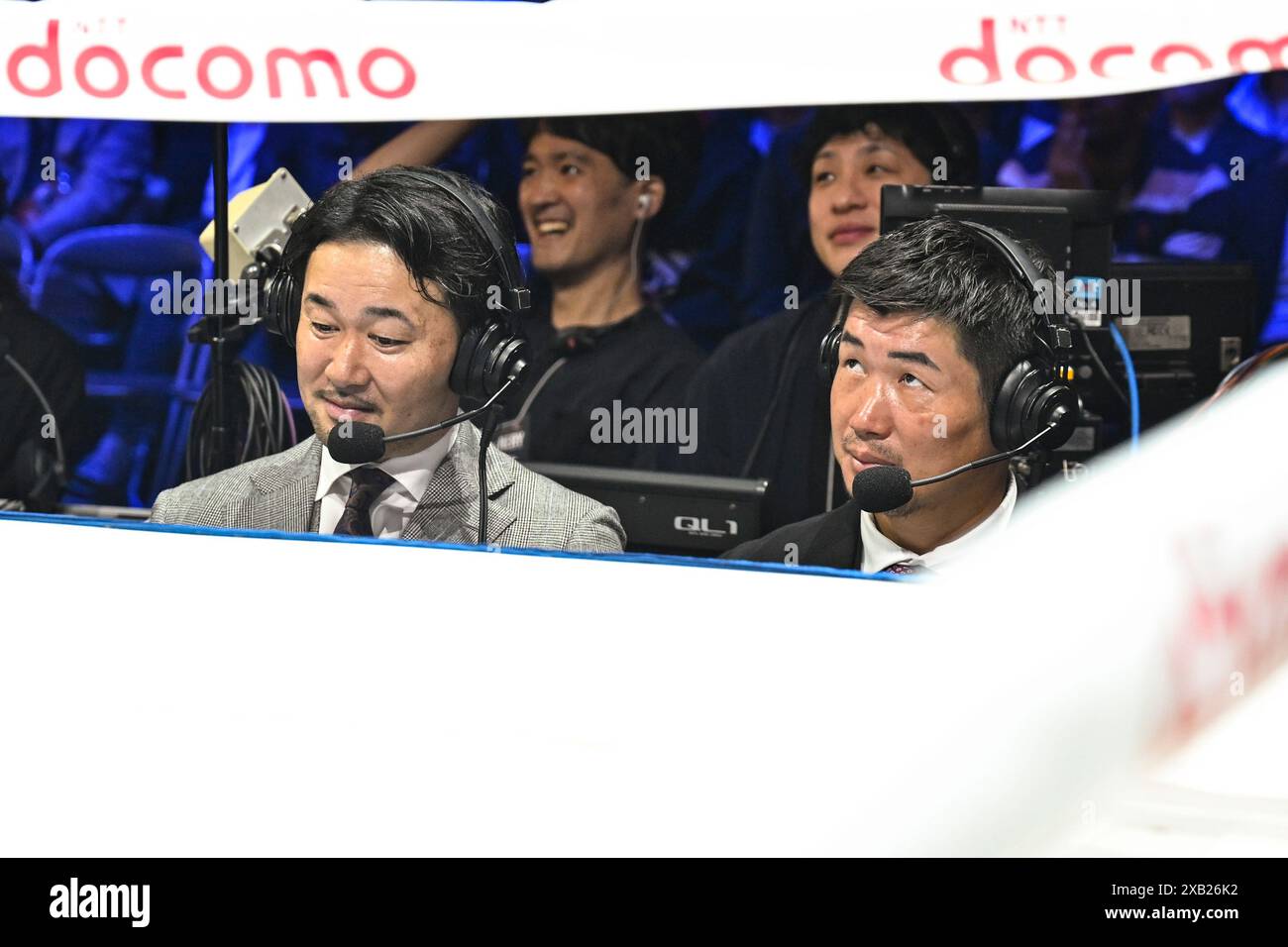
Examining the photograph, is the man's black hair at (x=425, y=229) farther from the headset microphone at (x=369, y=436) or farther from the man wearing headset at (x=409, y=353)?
the headset microphone at (x=369, y=436)

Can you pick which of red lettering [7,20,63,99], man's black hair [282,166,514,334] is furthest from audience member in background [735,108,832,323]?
red lettering [7,20,63,99]

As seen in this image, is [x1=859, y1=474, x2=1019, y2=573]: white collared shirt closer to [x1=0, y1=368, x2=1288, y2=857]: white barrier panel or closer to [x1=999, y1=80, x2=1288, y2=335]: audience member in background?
[x1=999, y1=80, x2=1288, y2=335]: audience member in background

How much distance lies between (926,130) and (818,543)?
2.39ft

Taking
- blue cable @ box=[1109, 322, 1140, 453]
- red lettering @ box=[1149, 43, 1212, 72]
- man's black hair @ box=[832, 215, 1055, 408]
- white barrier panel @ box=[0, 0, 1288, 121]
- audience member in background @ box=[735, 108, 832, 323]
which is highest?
white barrier panel @ box=[0, 0, 1288, 121]

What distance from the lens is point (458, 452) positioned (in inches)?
99.7

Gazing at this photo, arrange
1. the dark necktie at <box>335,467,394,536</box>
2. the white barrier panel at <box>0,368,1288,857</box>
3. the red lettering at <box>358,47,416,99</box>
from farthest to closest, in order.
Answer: the dark necktie at <box>335,467,394,536</box> → the red lettering at <box>358,47,416,99</box> → the white barrier panel at <box>0,368,1288,857</box>

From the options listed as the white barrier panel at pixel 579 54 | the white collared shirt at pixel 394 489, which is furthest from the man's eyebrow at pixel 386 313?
the white barrier panel at pixel 579 54

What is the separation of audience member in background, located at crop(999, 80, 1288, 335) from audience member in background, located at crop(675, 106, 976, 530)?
0.16 m

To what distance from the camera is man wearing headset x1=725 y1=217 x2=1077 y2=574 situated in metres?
2.12

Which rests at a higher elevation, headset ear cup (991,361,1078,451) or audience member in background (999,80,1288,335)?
audience member in background (999,80,1288,335)

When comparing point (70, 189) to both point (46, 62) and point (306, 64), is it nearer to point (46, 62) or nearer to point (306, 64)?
point (46, 62)

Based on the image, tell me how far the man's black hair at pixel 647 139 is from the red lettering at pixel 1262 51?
919mm
